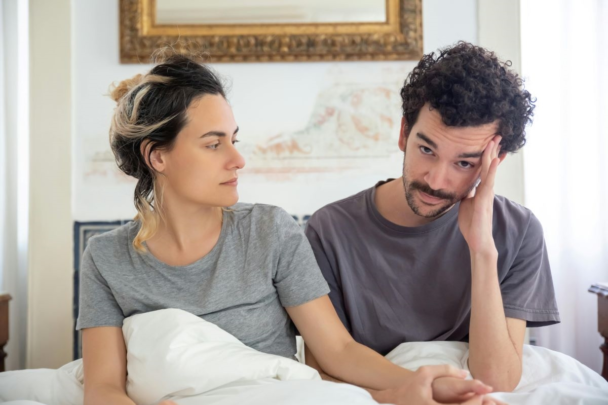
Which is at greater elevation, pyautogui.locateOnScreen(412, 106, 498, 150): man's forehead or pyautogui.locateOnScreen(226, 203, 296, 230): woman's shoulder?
pyautogui.locateOnScreen(412, 106, 498, 150): man's forehead

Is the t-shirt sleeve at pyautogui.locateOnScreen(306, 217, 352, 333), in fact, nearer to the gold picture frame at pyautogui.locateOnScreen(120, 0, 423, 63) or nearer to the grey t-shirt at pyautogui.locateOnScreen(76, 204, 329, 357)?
the grey t-shirt at pyautogui.locateOnScreen(76, 204, 329, 357)

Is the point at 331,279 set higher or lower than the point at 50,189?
lower

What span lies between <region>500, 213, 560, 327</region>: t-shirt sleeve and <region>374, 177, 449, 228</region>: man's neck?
226 millimetres

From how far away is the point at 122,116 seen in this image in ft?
4.60

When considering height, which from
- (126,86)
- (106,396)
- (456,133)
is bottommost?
(106,396)

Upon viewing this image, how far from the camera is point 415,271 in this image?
4.88 ft

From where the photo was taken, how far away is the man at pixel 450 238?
1.33 metres

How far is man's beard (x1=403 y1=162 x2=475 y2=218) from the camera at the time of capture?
1.37 m

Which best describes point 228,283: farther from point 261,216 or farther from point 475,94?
point 475,94

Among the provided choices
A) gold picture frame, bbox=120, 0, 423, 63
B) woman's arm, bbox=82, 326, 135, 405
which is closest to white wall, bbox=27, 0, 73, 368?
gold picture frame, bbox=120, 0, 423, 63

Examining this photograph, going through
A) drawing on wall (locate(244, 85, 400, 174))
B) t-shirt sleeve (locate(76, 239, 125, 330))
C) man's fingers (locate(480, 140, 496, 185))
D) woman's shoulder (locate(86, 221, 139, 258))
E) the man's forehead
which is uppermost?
drawing on wall (locate(244, 85, 400, 174))

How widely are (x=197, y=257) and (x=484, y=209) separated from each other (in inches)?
25.6

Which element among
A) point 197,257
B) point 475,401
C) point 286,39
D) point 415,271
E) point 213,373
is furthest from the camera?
point 286,39

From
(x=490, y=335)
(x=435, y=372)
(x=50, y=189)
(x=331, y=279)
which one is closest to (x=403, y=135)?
(x=331, y=279)
